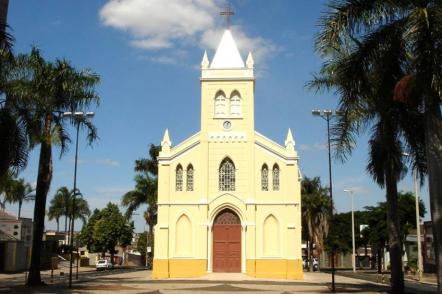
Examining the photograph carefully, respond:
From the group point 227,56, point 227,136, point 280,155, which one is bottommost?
point 280,155

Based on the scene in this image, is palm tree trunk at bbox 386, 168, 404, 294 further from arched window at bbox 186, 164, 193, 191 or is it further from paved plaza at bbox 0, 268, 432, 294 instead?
arched window at bbox 186, 164, 193, 191

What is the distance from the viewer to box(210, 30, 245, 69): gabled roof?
4431 cm

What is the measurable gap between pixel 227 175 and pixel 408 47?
25.7 meters

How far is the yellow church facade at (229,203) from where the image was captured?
40.7 metres

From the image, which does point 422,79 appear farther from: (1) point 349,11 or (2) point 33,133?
(2) point 33,133

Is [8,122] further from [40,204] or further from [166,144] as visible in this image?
[166,144]

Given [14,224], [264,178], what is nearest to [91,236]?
[14,224]

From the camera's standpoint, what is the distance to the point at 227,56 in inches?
1764

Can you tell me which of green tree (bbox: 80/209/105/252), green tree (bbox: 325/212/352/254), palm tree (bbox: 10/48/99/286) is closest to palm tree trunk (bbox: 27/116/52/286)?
palm tree (bbox: 10/48/99/286)

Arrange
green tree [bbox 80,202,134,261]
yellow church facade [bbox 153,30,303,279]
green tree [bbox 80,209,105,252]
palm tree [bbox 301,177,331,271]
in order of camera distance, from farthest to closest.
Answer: green tree [bbox 80,209,105,252] < green tree [bbox 80,202,134,261] < palm tree [bbox 301,177,331,271] < yellow church facade [bbox 153,30,303,279]

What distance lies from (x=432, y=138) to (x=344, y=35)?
13.0ft

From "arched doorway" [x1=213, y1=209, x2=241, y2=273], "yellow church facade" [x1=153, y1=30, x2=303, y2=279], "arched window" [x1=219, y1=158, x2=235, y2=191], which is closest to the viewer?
"yellow church facade" [x1=153, y1=30, x2=303, y2=279]

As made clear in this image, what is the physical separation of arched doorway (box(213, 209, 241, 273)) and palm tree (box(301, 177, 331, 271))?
24467 mm

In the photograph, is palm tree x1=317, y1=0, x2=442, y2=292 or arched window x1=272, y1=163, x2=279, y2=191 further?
→ arched window x1=272, y1=163, x2=279, y2=191
